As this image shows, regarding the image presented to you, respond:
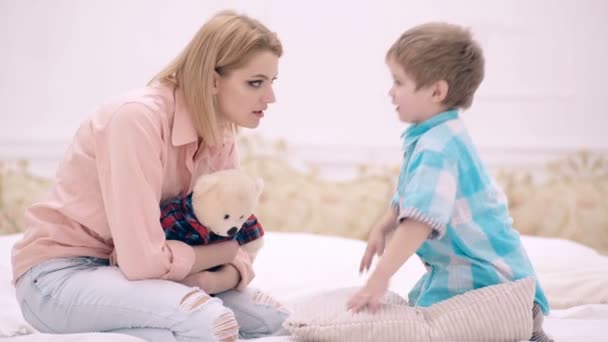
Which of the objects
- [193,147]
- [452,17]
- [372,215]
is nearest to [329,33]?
[452,17]

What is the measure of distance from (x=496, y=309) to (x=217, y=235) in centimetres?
71

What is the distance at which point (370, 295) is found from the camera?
152 cm

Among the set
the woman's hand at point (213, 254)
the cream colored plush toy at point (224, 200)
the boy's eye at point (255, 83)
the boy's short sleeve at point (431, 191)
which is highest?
the boy's eye at point (255, 83)

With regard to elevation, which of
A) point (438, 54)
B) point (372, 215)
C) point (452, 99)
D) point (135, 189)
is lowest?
point (372, 215)

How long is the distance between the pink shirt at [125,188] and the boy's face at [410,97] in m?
0.51

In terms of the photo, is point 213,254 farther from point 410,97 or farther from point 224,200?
point 410,97

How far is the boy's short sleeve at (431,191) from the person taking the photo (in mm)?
1520

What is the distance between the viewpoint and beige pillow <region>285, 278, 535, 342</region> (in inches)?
60.0

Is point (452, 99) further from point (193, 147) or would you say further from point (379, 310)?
point (193, 147)

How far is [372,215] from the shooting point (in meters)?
3.33

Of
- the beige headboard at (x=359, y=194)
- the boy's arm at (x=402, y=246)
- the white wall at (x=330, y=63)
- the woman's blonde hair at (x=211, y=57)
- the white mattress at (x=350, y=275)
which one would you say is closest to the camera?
the boy's arm at (x=402, y=246)

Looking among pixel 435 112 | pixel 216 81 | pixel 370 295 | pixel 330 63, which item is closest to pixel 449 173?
pixel 435 112

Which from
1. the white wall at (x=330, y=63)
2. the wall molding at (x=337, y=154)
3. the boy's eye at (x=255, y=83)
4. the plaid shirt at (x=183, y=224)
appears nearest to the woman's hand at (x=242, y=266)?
the plaid shirt at (x=183, y=224)

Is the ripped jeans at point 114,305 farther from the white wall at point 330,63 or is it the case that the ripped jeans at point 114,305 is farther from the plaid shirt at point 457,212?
the white wall at point 330,63
